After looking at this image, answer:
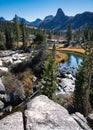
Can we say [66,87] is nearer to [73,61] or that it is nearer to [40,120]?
[40,120]

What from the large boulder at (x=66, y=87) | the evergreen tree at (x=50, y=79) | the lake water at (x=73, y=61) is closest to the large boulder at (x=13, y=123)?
the evergreen tree at (x=50, y=79)

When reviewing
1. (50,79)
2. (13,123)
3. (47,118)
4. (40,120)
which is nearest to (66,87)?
(50,79)

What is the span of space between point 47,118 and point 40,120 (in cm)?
49

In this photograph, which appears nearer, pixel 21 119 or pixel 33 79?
pixel 21 119

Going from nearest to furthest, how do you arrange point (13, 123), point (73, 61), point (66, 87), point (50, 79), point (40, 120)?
point (13, 123) < point (40, 120) < point (50, 79) < point (66, 87) < point (73, 61)

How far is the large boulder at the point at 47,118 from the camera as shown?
12.4 m

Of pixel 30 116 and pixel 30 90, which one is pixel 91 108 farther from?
pixel 30 116

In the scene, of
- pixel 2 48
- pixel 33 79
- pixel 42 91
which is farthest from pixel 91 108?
pixel 2 48

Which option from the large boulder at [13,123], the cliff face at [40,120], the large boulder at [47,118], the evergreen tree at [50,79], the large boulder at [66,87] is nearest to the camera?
the large boulder at [13,123]

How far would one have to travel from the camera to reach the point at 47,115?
13250 millimetres

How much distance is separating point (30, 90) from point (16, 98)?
6.44 metres

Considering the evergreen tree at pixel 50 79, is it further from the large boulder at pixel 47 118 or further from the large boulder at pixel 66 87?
the large boulder at pixel 47 118

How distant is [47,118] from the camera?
13.0m

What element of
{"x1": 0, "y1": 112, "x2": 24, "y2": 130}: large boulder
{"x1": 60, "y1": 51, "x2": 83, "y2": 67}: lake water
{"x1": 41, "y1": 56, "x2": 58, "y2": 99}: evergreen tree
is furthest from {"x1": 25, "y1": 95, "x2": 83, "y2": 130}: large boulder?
{"x1": 60, "y1": 51, "x2": 83, "y2": 67}: lake water
